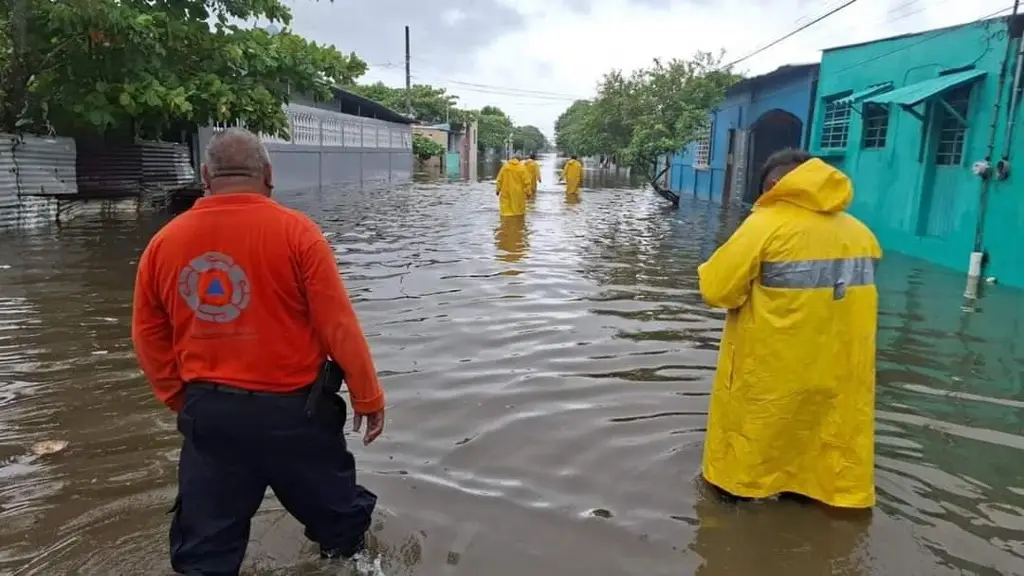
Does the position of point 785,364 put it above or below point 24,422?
above

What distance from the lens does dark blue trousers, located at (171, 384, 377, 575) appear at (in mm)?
2287

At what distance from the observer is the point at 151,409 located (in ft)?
14.6

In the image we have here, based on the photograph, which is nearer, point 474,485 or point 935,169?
point 474,485

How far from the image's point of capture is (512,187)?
1557cm

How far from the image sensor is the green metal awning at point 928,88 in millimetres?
9938

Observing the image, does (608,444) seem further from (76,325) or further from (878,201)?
(878,201)

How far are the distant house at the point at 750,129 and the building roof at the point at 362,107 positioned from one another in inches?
548

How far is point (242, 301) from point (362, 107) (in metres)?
31.8

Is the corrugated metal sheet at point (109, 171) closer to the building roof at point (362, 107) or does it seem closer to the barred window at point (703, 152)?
the building roof at point (362, 107)

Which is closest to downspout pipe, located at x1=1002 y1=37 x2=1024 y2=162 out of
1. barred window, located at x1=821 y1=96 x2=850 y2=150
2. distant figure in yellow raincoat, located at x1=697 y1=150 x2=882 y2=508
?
barred window, located at x1=821 y1=96 x2=850 y2=150

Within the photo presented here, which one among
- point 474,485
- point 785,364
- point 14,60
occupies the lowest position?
point 474,485

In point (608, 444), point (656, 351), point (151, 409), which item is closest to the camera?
point (608, 444)

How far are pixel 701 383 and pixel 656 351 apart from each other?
2.53 feet

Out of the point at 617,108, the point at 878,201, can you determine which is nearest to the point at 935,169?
the point at 878,201
